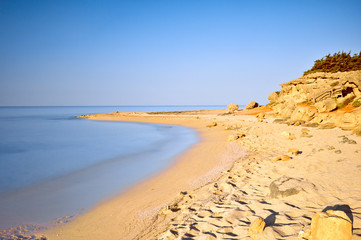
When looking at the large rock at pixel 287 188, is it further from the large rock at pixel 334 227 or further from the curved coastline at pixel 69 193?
the curved coastline at pixel 69 193

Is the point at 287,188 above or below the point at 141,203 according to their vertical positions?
above

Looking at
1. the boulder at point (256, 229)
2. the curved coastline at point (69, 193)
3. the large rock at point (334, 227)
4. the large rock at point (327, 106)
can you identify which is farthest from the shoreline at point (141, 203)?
the large rock at point (327, 106)

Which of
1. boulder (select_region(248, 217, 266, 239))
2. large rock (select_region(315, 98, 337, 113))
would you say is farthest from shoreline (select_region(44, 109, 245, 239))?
large rock (select_region(315, 98, 337, 113))

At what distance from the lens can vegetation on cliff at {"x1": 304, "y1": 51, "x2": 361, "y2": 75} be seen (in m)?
29.4

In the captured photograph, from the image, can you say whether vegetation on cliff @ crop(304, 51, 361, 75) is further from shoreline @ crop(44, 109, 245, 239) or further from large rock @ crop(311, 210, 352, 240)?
large rock @ crop(311, 210, 352, 240)

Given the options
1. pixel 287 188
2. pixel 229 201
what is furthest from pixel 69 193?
pixel 287 188

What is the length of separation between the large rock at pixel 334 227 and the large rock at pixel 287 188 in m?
1.67

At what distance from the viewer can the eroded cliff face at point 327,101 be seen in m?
12.6

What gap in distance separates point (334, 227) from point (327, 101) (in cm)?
1944

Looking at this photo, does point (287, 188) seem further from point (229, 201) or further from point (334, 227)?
point (334, 227)

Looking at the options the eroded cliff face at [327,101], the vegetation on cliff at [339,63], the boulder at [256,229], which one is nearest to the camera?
the boulder at [256,229]

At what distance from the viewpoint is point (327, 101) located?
57.3 ft

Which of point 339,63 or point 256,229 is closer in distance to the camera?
point 256,229

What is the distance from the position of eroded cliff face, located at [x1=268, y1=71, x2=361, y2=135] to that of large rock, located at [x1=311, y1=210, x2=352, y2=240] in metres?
10.5
